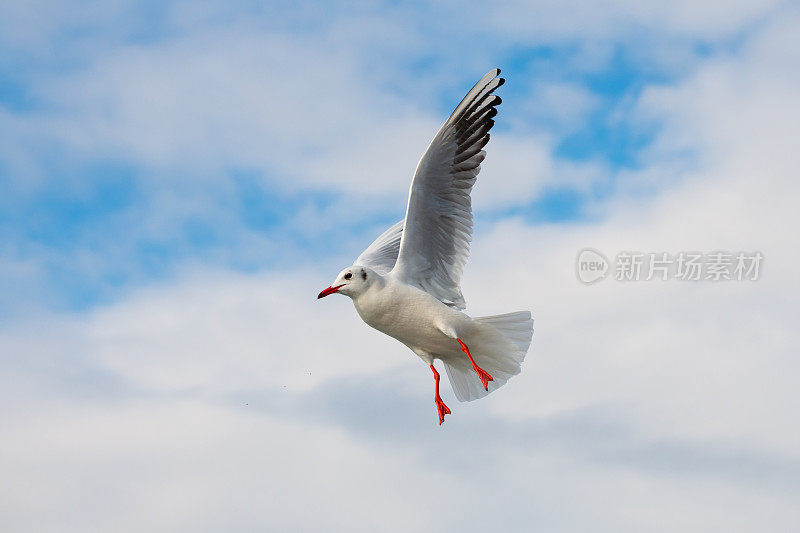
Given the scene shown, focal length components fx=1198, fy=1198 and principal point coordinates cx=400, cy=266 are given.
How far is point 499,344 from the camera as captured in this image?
1291 centimetres

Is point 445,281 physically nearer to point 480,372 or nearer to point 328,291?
point 480,372

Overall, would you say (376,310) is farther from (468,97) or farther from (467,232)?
(468,97)

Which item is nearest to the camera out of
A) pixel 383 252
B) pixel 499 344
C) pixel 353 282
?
pixel 353 282

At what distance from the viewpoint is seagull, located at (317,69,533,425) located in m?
12.4

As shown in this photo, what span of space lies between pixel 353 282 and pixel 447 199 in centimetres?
139

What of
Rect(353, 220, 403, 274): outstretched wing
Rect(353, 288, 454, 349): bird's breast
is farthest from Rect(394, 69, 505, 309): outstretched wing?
Rect(353, 220, 403, 274): outstretched wing

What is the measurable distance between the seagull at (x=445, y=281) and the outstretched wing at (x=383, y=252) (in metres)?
0.97

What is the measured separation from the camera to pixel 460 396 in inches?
531

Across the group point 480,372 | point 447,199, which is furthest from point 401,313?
point 447,199

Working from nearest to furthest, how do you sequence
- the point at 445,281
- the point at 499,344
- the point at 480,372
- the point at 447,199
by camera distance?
1. the point at 480,372
2. the point at 447,199
3. the point at 499,344
4. the point at 445,281

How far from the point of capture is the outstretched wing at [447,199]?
12.6 meters

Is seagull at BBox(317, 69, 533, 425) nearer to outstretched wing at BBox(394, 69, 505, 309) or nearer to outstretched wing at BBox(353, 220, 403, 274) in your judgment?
outstretched wing at BBox(394, 69, 505, 309)

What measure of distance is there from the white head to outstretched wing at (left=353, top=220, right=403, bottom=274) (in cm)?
132

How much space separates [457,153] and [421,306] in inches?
65.4
